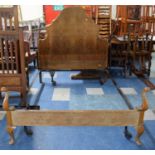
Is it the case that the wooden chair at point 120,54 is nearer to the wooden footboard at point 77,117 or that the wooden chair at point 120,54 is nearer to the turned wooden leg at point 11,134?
the wooden footboard at point 77,117

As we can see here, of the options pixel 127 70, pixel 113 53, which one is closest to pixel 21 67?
pixel 113 53

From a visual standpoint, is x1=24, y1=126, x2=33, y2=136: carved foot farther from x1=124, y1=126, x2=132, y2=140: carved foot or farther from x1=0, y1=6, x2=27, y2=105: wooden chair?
x1=124, y1=126, x2=132, y2=140: carved foot

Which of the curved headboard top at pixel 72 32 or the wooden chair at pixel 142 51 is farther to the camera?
the wooden chair at pixel 142 51

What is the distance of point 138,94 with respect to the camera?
149 inches

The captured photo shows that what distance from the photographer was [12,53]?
2.83 metres

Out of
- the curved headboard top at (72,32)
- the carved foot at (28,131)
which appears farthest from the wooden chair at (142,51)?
the carved foot at (28,131)

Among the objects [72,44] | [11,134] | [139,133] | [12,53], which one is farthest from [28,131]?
[72,44]

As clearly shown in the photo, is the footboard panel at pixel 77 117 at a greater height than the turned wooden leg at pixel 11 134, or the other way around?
the footboard panel at pixel 77 117

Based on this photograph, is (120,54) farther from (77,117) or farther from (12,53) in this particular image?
(77,117)

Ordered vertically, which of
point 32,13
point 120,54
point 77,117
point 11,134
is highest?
point 32,13

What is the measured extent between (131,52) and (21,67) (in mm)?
2655

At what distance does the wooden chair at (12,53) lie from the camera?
264 cm

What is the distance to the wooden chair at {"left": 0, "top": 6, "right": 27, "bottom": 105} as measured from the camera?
8.66 feet
